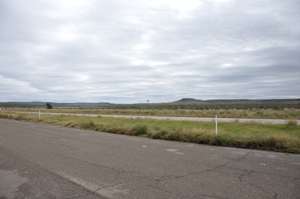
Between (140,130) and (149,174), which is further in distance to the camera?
(140,130)

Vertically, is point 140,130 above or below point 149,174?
above

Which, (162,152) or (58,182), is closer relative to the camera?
(58,182)

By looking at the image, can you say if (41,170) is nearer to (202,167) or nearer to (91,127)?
(202,167)

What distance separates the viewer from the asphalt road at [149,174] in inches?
185

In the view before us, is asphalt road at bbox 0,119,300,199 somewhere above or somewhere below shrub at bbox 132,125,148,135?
below

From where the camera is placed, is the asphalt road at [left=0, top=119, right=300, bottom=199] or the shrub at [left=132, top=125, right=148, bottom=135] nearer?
the asphalt road at [left=0, top=119, right=300, bottom=199]

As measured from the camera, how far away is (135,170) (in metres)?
6.27

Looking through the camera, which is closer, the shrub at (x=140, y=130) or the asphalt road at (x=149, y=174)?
the asphalt road at (x=149, y=174)

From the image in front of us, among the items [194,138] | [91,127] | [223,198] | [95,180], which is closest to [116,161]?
[95,180]

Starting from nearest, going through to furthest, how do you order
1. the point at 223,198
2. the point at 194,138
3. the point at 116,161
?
1. the point at 223,198
2. the point at 116,161
3. the point at 194,138

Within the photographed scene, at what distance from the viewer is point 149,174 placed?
5.90 meters

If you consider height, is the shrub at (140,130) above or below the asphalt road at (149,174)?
above

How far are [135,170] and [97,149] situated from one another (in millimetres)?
3409

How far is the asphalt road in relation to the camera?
15.4 feet
